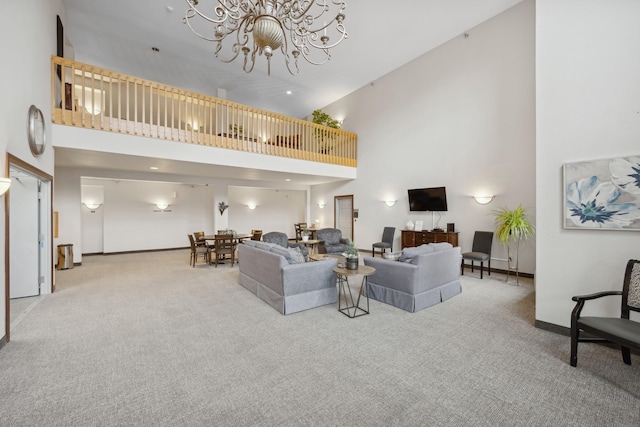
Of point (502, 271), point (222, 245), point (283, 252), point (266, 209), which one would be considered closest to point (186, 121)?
point (222, 245)

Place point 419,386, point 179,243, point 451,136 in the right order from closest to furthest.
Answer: point 419,386 < point 451,136 < point 179,243

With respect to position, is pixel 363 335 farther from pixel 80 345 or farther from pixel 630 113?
pixel 630 113

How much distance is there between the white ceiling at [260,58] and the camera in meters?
5.74

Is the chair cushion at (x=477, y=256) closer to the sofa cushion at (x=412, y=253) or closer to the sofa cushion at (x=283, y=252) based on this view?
the sofa cushion at (x=412, y=253)

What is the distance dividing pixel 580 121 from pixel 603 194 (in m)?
0.82

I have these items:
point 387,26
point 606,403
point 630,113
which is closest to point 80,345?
point 606,403

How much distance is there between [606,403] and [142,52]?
10483mm

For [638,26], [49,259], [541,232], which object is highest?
[638,26]

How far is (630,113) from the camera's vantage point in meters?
2.73

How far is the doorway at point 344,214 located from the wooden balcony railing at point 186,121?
150cm

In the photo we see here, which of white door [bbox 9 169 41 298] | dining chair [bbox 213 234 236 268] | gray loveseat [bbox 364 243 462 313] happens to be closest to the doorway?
dining chair [bbox 213 234 236 268]

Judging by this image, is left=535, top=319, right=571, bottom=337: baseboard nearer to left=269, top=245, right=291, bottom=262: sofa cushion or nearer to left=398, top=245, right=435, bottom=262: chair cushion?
left=398, top=245, right=435, bottom=262: chair cushion

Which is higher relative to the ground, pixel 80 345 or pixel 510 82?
pixel 510 82

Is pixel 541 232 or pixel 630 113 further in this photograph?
pixel 541 232
